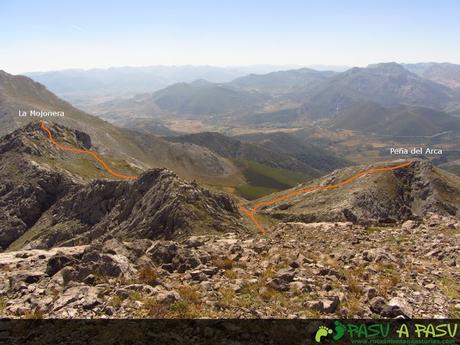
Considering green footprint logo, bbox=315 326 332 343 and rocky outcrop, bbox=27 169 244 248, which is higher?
green footprint logo, bbox=315 326 332 343

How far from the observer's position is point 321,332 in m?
17.1

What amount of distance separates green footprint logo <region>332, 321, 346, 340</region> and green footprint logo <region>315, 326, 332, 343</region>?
0.32 metres

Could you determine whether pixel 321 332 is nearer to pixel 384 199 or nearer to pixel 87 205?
pixel 87 205

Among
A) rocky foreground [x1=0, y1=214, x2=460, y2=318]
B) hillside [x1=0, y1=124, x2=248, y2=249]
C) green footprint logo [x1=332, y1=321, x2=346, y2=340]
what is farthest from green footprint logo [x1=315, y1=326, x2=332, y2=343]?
hillside [x1=0, y1=124, x2=248, y2=249]

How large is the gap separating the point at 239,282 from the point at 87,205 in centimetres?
6436

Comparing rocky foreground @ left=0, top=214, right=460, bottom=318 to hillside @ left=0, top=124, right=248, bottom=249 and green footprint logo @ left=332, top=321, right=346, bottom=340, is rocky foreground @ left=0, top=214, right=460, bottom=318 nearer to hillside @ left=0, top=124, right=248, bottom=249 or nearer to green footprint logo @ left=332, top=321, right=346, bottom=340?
green footprint logo @ left=332, top=321, right=346, bottom=340

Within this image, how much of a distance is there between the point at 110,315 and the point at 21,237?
7974cm

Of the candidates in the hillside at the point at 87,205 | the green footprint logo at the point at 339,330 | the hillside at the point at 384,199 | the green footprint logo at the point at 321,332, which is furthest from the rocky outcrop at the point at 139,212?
the green footprint logo at the point at 321,332

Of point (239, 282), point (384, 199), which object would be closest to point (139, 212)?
point (239, 282)

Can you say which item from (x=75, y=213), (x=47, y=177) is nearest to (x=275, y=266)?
(x=75, y=213)

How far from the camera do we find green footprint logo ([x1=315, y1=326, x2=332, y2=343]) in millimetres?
16797

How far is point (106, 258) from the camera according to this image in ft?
81.1

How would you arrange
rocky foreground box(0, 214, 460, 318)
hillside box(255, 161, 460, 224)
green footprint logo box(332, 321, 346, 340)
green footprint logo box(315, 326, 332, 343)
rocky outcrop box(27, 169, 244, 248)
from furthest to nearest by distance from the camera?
hillside box(255, 161, 460, 224) → rocky outcrop box(27, 169, 244, 248) → rocky foreground box(0, 214, 460, 318) → green footprint logo box(332, 321, 346, 340) → green footprint logo box(315, 326, 332, 343)

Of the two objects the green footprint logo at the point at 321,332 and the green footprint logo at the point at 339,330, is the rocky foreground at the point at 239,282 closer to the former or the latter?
the green footprint logo at the point at 339,330
